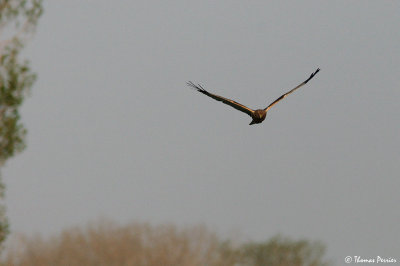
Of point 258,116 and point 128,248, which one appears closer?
point 258,116

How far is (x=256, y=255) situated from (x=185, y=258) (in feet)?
21.9

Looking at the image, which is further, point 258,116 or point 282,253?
point 282,253

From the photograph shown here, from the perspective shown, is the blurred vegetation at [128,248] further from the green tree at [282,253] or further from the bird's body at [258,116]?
the bird's body at [258,116]

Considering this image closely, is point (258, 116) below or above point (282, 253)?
below

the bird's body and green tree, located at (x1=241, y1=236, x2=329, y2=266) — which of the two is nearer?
the bird's body

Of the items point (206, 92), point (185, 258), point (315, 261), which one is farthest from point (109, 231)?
point (206, 92)

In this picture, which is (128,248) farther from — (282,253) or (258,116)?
(258,116)

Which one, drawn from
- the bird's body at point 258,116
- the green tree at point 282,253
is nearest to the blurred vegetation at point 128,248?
the green tree at point 282,253

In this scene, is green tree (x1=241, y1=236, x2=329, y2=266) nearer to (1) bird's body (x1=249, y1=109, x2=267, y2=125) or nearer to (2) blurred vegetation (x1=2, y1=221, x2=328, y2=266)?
(2) blurred vegetation (x1=2, y1=221, x2=328, y2=266)

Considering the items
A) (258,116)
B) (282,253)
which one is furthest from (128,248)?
(258,116)

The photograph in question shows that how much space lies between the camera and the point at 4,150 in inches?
1102

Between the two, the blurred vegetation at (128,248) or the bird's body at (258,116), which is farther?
the blurred vegetation at (128,248)

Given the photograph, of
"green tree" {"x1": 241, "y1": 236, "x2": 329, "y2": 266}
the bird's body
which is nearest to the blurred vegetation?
"green tree" {"x1": 241, "y1": 236, "x2": 329, "y2": 266}

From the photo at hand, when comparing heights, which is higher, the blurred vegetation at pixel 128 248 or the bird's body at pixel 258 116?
the blurred vegetation at pixel 128 248
